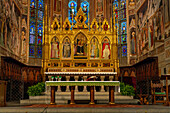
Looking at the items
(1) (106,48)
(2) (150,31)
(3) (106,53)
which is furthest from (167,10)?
(3) (106,53)

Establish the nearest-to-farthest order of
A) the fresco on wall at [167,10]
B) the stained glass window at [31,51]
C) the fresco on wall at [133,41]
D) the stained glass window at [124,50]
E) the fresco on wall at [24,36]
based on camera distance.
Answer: the fresco on wall at [167,10], the fresco on wall at [24,36], the fresco on wall at [133,41], the stained glass window at [31,51], the stained glass window at [124,50]

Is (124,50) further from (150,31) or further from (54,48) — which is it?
(54,48)

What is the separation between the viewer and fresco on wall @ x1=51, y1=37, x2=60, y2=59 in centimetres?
1384

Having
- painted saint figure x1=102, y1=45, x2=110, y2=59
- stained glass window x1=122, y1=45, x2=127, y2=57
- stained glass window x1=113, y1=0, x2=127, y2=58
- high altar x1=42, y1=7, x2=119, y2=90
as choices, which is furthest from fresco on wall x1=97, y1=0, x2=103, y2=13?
painted saint figure x1=102, y1=45, x2=110, y2=59

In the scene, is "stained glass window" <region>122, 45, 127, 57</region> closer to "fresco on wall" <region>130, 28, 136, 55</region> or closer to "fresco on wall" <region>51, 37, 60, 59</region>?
"fresco on wall" <region>130, 28, 136, 55</region>

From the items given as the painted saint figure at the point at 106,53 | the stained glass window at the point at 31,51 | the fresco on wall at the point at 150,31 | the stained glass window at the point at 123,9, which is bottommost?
the painted saint figure at the point at 106,53

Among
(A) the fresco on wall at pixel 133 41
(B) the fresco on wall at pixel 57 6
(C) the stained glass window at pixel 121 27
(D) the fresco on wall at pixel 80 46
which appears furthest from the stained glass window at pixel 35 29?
(A) the fresco on wall at pixel 133 41

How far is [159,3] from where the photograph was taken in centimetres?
1427

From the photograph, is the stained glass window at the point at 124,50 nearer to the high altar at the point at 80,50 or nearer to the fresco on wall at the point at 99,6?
the fresco on wall at the point at 99,6

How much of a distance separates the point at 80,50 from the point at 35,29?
9.84 metres

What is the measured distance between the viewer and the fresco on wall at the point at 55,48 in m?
13.8

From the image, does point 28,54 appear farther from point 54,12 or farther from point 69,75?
point 69,75

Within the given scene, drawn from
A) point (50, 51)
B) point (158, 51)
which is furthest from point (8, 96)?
point (158, 51)

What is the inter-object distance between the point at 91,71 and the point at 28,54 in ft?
32.0
